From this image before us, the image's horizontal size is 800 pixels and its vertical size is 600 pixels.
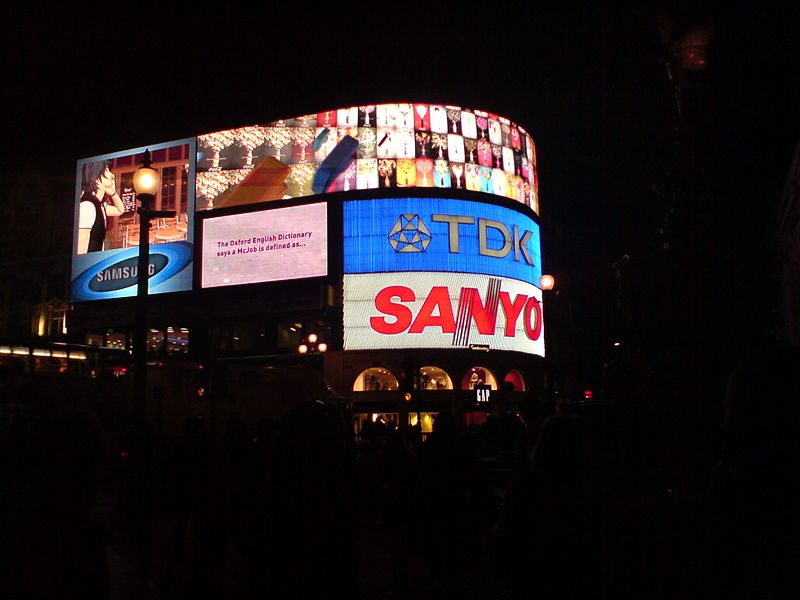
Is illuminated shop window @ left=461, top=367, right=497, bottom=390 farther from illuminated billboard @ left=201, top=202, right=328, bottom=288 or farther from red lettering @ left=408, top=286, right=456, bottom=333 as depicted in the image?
illuminated billboard @ left=201, top=202, right=328, bottom=288

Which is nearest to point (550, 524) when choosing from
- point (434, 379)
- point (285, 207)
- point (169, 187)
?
point (285, 207)

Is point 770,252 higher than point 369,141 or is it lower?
lower

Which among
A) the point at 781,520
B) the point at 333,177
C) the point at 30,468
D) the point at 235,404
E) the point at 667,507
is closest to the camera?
the point at 781,520

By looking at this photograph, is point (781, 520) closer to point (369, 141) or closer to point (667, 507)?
point (667, 507)

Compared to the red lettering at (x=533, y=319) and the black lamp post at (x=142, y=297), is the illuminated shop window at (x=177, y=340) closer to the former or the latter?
the red lettering at (x=533, y=319)

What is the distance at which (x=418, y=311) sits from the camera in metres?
46.7

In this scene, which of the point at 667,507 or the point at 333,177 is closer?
the point at 667,507

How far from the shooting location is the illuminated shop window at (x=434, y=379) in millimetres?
49500

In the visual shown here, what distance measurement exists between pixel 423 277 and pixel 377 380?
8.14m

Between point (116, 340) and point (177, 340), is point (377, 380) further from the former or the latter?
point (116, 340)

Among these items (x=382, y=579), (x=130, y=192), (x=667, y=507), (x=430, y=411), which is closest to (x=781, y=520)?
(x=667, y=507)

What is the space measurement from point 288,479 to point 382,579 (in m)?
5.83

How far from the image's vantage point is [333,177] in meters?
49.4

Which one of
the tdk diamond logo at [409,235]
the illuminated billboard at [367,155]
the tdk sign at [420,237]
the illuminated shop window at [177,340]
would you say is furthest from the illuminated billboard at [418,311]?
the illuminated shop window at [177,340]
